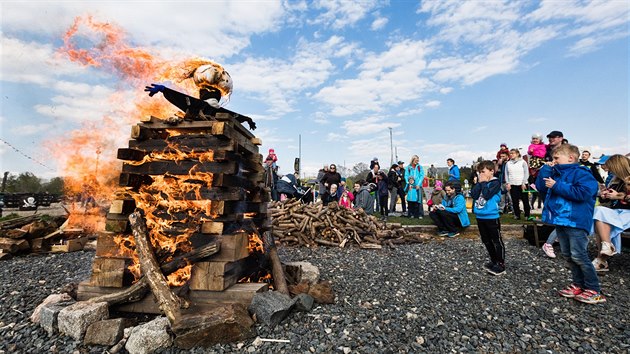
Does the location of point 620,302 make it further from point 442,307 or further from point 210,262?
point 210,262

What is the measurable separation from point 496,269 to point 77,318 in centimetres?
664

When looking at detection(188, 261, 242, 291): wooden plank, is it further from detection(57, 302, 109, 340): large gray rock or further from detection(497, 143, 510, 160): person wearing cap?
detection(497, 143, 510, 160): person wearing cap

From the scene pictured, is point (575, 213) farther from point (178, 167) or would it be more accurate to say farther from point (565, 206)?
point (178, 167)

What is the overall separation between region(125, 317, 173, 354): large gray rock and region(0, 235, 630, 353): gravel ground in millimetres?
153

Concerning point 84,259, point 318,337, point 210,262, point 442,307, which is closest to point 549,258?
point 442,307

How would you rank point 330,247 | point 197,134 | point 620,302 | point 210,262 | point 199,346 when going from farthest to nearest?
point 330,247 → point 620,302 → point 197,134 → point 210,262 → point 199,346

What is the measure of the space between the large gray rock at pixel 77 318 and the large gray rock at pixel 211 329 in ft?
3.62

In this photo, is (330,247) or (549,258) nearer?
(549,258)

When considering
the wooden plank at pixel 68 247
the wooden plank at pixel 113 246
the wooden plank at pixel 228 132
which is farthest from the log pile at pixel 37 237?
the wooden plank at pixel 228 132

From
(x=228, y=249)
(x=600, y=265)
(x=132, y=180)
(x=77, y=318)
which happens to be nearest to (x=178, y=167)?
(x=132, y=180)

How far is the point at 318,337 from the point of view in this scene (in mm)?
3381

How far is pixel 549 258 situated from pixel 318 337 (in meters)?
6.22

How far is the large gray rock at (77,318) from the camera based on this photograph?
3.34 meters

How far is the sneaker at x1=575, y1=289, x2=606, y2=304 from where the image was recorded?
444 cm
